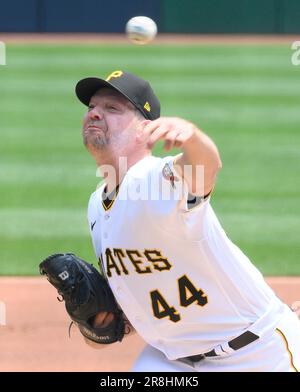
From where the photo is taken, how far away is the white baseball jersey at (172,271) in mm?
3057

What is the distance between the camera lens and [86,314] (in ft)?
11.7

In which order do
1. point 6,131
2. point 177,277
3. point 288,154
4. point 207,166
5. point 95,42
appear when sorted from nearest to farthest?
point 207,166 → point 177,277 → point 288,154 → point 6,131 → point 95,42

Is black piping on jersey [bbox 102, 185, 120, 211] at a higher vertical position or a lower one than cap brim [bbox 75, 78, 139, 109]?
lower

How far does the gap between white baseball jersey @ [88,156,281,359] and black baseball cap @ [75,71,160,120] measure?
0.30 metres

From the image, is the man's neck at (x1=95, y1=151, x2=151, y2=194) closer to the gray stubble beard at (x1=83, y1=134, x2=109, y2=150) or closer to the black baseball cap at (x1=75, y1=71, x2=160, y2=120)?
the gray stubble beard at (x1=83, y1=134, x2=109, y2=150)

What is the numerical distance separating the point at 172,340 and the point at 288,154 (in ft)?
25.4

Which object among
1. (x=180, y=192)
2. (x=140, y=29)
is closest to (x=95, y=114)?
(x=180, y=192)

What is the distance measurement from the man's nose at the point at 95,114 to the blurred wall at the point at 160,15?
17278 mm

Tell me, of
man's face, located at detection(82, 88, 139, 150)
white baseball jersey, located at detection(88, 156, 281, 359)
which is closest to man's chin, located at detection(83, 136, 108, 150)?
man's face, located at detection(82, 88, 139, 150)

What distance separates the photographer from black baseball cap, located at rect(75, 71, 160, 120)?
11.2 ft

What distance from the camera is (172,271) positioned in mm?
3148

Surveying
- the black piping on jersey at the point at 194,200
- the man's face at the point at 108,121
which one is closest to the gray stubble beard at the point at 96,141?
the man's face at the point at 108,121

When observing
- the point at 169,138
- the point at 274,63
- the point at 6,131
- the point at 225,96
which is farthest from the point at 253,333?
the point at 274,63

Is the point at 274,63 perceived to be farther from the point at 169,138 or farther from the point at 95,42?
the point at 169,138
